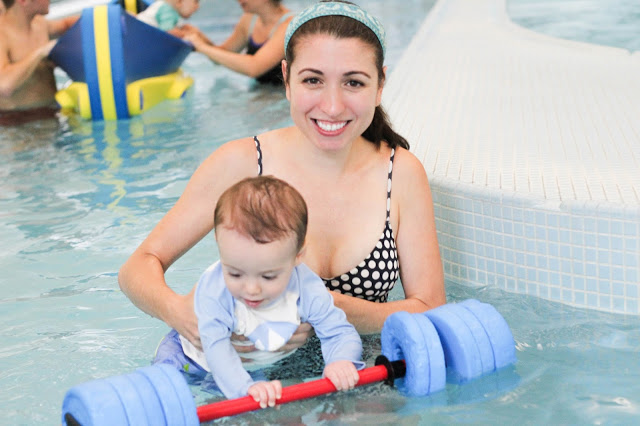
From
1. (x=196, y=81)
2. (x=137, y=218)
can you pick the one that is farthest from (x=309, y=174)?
(x=196, y=81)

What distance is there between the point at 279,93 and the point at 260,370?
16.4 ft

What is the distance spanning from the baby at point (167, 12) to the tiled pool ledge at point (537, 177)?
2.76 meters

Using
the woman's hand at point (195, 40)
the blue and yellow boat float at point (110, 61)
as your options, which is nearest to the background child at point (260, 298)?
the blue and yellow boat float at point (110, 61)

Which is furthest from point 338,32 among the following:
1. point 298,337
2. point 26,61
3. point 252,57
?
point 252,57

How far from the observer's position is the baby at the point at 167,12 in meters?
7.21

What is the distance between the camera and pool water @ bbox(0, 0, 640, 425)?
2430 mm

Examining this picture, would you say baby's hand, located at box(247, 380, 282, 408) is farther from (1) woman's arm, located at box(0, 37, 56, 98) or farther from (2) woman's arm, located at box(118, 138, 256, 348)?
(1) woman's arm, located at box(0, 37, 56, 98)

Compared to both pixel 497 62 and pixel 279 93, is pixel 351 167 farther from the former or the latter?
pixel 279 93

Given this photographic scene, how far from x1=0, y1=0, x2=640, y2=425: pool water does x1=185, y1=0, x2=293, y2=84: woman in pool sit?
19.8 inches

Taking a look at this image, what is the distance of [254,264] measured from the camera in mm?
2109

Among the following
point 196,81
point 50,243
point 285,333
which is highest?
point 196,81

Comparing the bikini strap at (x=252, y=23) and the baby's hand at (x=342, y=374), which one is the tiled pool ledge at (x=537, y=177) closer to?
the baby's hand at (x=342, y=374)

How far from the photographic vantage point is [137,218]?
14.3ft

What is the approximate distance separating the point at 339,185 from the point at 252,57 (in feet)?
15.2
